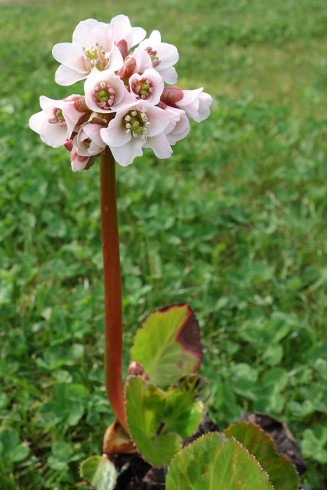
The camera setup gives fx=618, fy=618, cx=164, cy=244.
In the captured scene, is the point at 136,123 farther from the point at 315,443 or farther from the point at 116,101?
the point at 315,443

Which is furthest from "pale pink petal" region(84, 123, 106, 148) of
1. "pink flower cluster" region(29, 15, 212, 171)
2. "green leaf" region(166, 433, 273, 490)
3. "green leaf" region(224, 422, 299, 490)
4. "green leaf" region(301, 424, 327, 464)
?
"green leaf" region(301, 424, 327, 464)

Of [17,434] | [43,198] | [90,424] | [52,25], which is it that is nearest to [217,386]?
[90,424]

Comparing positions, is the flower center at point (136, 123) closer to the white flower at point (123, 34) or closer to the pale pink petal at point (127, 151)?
the pale pink petal at point (127, 151)

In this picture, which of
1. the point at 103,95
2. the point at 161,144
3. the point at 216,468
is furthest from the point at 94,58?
the point at 216,468

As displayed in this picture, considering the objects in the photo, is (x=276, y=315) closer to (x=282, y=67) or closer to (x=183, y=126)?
(x=183, y=126)

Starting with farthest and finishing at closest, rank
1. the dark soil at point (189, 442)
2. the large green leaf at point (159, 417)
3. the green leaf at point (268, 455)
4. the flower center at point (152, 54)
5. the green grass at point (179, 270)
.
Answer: the green grass at point (179, 270) < the dark soil at point (189, 442) < the large green leaf at point (159, 417) < the green leaf at point (268, 455) < the flower center at point (152, 54)

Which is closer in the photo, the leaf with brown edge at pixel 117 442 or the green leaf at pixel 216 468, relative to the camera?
the green leaf at pixel 216 468

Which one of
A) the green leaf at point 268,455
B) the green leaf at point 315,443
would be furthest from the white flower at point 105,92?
the green leaf at point 315,443
